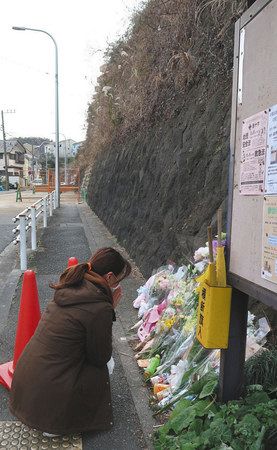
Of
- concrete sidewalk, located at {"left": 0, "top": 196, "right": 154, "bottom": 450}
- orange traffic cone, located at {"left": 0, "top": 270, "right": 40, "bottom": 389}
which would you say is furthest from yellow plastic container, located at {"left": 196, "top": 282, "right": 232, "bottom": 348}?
orange traffic cone, located at {"left": 0, "top": 270, "right": 40, "bottom": 389}

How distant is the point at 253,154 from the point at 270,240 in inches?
17.2

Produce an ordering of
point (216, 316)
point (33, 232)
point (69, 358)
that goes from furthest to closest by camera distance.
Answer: point (33, 232)
point (69, 358)
point (216, 316)

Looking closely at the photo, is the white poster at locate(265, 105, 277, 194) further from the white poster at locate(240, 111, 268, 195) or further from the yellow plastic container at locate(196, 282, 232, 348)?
the yellow plastic container at locate(196, 282, 232, 348)

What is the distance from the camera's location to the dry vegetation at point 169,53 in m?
5.43

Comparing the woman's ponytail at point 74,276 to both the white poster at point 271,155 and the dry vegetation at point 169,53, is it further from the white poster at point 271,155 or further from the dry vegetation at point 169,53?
the dry vegetation at point 169,53

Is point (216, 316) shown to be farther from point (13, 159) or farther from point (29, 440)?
point (13, 159)

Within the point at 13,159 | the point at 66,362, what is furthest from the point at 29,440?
the point at 13,159

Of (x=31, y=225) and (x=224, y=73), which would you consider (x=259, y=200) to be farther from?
(x=31, y=225)

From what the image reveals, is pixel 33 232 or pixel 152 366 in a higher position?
pixel 33 232

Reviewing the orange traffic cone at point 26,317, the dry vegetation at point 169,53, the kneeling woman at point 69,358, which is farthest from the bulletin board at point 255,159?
the dry vegetation at point 169,53

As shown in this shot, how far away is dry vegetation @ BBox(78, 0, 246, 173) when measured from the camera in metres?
5.43

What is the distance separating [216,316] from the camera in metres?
2.29

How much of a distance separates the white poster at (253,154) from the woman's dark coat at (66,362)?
1143mm

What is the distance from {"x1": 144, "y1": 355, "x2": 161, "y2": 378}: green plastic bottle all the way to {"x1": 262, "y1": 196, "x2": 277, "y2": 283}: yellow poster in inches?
75.7
